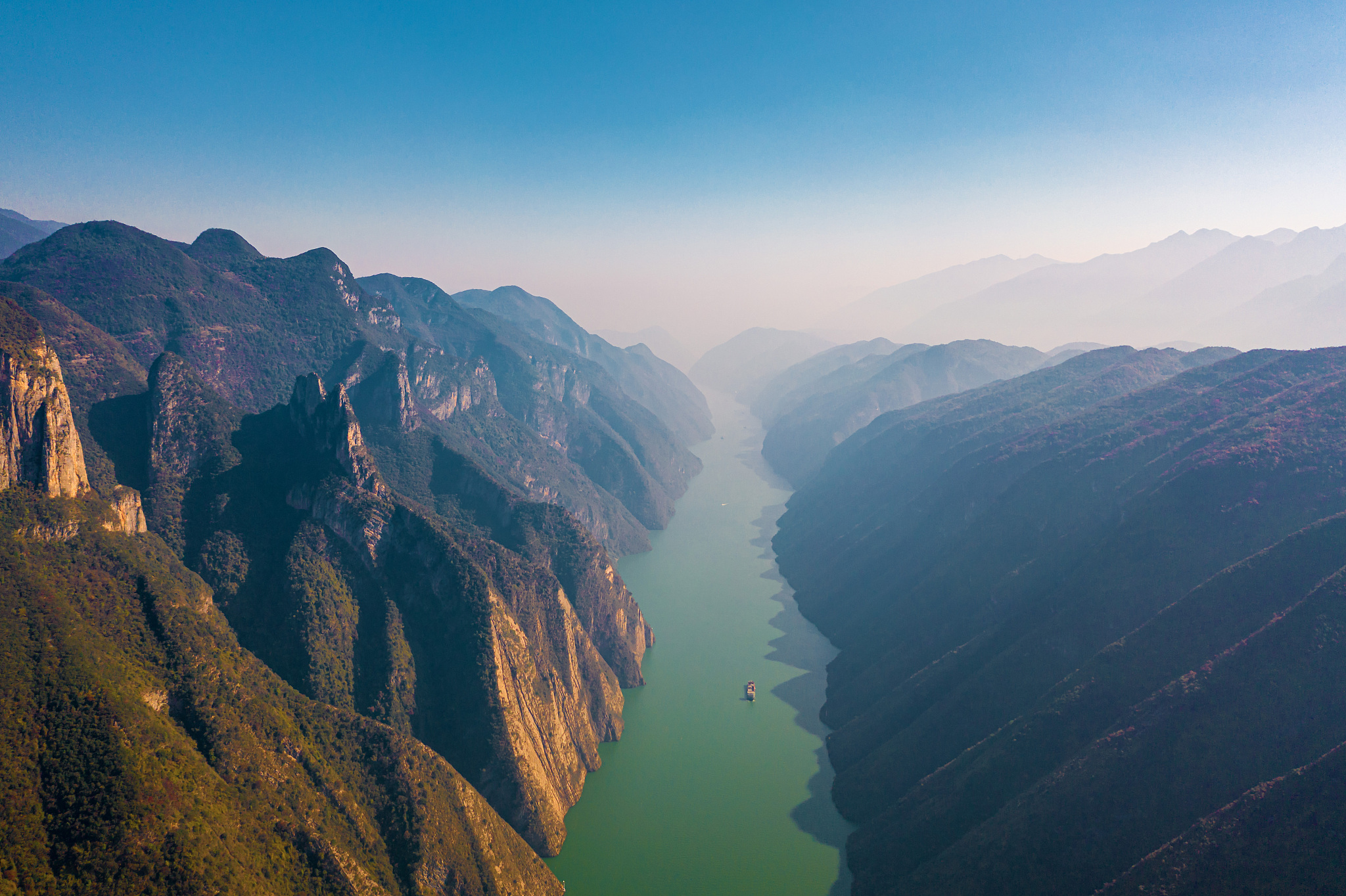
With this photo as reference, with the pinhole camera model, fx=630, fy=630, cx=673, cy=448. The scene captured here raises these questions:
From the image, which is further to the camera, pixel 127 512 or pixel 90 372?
pixel 90 372

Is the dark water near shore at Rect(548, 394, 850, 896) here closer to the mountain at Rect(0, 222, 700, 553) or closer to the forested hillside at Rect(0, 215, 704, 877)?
the forested hillside at Rect(0, 215, 704, 877)

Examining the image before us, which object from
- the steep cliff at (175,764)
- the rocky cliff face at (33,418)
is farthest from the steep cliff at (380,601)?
the rocky cliff face at (33,418)

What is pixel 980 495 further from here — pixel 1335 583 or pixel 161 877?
pixel 161 877

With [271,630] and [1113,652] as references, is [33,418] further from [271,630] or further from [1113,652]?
[1113,652]

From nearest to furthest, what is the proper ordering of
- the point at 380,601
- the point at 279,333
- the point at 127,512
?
the point at 127,512, the point at 380,601, the point at 279,333

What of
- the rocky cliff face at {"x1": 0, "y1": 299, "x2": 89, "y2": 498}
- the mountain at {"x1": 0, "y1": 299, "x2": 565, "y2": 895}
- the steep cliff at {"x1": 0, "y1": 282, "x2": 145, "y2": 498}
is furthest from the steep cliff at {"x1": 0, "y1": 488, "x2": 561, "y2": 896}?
the steep cliff at {"x1": 0, "y1": 282, "x2": 145, "y2": 498}

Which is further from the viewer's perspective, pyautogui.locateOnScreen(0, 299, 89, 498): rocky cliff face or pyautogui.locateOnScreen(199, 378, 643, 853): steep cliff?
pyautogui.locateOnScreen(199, 378, 643, 853): steep cliff

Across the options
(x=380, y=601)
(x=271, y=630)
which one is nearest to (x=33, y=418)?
(x=271, y=630)
